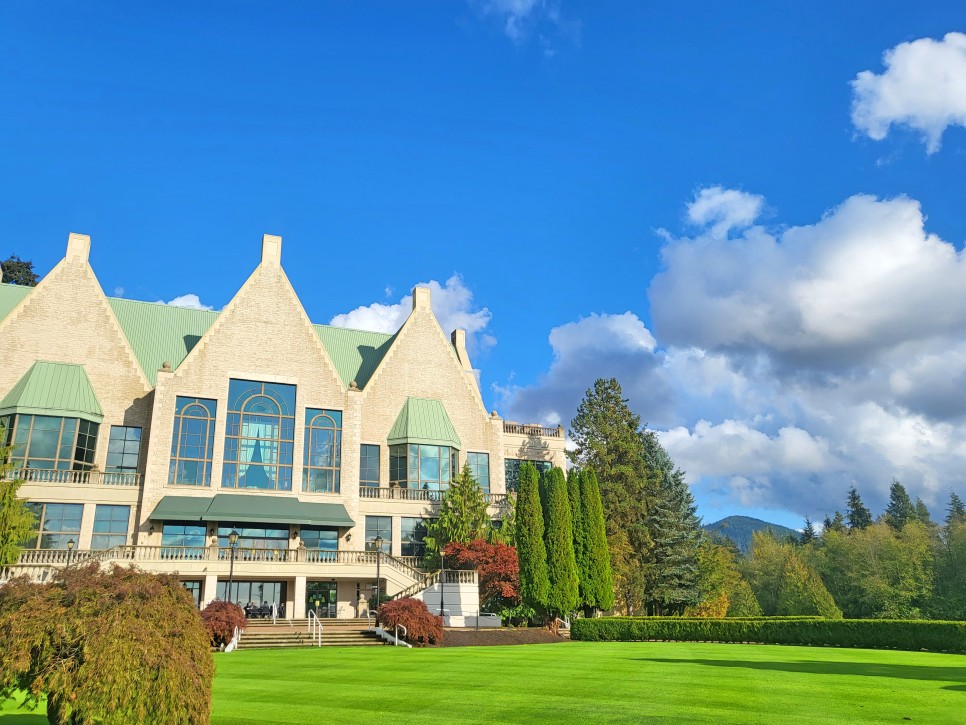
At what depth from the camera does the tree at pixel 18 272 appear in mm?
73312

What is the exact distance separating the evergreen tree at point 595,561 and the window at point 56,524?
84.6 feet

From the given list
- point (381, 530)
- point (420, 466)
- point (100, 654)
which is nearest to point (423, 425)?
point (420, 466)

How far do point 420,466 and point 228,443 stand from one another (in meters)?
11.4

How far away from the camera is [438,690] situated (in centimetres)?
1559

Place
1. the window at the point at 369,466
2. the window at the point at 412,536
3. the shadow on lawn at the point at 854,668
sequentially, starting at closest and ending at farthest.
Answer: the shadow on lawn at the point at 854,668 → the window at the point at 412,536 → the window at the point at 369,466

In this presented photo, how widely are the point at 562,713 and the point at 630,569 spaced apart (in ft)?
127

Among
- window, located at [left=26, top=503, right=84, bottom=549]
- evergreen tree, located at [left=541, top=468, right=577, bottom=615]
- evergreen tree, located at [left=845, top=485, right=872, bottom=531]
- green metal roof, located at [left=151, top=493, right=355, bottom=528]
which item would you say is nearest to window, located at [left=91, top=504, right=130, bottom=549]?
window, located at [left=26, top=503, right=84, bottom=549]

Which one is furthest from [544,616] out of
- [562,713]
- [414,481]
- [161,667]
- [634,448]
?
[161,667]

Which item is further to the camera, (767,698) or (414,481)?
(414,481)

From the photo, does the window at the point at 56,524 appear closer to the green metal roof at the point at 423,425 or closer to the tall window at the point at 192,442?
the tall window at the point at 192,442

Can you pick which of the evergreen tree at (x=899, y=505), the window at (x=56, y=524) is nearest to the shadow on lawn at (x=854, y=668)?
the window at (x=56, y=524)

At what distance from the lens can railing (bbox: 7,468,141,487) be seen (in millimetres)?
37781

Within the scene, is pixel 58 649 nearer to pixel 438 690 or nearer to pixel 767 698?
pixel 438 690

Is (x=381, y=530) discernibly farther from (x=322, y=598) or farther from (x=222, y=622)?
(x=222, y=622)
